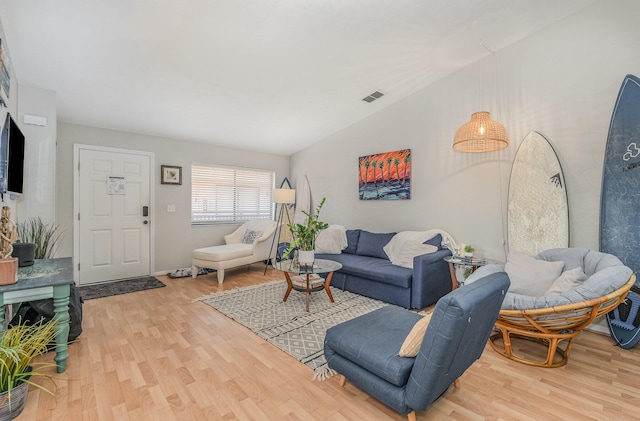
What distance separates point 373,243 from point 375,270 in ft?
2.58

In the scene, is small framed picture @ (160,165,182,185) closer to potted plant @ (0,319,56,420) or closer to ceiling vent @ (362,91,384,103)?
ceiling vent @ (362,91,384,103)

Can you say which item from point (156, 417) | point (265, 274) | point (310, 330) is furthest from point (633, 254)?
point (265, 274)

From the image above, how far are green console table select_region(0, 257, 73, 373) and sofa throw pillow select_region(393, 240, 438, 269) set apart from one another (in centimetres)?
319

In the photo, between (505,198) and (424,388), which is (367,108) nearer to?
(505,198)

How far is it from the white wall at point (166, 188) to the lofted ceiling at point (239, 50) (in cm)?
24

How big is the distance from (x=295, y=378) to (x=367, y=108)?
3.81 meters

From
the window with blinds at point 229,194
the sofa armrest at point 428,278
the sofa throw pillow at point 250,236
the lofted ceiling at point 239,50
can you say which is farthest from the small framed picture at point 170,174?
the sofa armrest at point 428,278

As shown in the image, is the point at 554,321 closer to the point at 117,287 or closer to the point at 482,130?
the point at 482,130

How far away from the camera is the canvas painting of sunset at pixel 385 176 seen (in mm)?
4309

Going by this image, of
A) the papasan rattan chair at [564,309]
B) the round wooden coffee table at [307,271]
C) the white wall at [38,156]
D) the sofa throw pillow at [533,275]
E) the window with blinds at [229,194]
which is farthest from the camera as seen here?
the window with blinds at [229,194]

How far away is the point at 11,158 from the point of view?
7.88 feet

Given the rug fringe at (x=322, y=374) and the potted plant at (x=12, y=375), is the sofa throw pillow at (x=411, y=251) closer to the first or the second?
the rug fringe at (x=322, y=374)

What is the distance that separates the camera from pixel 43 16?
229cm

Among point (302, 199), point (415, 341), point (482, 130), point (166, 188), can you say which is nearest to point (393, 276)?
point (482, 130)
